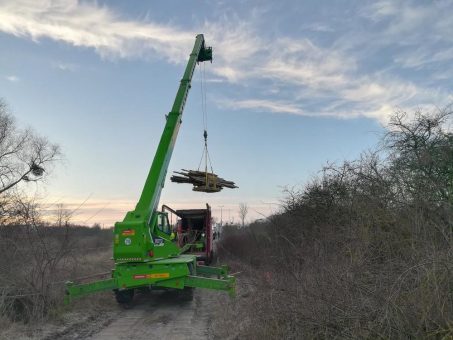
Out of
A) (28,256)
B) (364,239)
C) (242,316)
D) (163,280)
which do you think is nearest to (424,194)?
(364,239)

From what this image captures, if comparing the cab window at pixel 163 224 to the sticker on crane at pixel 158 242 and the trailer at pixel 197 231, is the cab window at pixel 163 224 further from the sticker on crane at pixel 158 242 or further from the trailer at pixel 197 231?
the trailer at pixel 197 231

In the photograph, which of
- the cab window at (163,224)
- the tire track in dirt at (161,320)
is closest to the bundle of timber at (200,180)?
the cab window at (163,224)

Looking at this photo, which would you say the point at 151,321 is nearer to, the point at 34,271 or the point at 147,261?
the point at 147,261

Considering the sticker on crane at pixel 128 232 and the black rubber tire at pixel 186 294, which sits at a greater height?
the sticker on crane at pixel 128 232

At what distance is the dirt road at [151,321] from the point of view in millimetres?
9195

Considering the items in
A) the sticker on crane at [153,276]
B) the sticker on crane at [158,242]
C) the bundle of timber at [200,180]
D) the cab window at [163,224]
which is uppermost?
the bundle of timber at [200,180]

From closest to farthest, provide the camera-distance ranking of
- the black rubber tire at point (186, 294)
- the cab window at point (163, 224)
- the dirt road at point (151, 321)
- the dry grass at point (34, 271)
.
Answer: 1. the dirt road at point (151, 321)
2. the dry grass at point (34, 271)
3. the black rubber tire at point (186, 294)
4. the cab window at point (163, 224)

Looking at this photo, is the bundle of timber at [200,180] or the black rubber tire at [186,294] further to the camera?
the bundle of timber at [200,180]

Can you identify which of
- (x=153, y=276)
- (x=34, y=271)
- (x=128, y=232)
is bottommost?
(x=153, y=276)

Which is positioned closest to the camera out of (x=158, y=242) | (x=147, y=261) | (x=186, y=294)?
(x=147, y=261)

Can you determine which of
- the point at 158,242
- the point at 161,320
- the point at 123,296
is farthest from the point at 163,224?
the point at 161,320

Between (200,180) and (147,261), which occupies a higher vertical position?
(200,180)

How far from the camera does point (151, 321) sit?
34.7ft

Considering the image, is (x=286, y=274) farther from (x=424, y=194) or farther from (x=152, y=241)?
(x=152, y=241)
